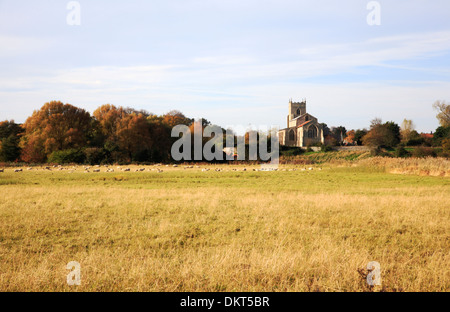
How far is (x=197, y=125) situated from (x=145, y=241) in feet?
219

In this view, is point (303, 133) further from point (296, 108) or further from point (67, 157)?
point (67, 157)

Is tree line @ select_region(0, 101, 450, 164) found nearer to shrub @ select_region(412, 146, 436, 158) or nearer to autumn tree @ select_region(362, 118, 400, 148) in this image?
shrub @ select_region(412, 146, 436, 158)

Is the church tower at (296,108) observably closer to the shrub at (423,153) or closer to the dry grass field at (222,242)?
the shrub at (423,153)

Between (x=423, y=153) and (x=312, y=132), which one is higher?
(x=312, y=132)

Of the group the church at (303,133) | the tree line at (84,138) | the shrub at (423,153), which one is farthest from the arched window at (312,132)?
the tree line at (84,138)

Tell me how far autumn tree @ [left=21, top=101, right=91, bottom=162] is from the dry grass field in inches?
1729

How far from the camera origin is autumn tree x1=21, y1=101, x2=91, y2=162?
193ft

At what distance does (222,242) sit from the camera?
10734 mm

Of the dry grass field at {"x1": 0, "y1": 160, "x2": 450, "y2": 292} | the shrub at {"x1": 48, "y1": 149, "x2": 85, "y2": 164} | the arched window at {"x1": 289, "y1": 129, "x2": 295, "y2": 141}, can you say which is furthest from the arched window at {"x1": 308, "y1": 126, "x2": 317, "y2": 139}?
the dry grass field at {"x1": 0, "y1": 160, "x2": 450, "y2": 292}

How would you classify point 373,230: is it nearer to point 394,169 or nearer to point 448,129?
point 394,169

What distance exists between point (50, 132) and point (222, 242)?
5761cm

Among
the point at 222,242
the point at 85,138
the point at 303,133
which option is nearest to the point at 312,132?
the point at 303,133

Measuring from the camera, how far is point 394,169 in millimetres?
40500

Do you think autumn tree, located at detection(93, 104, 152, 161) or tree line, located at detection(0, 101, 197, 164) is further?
autumn tree, located at detection(93, 104, 152, 161)
